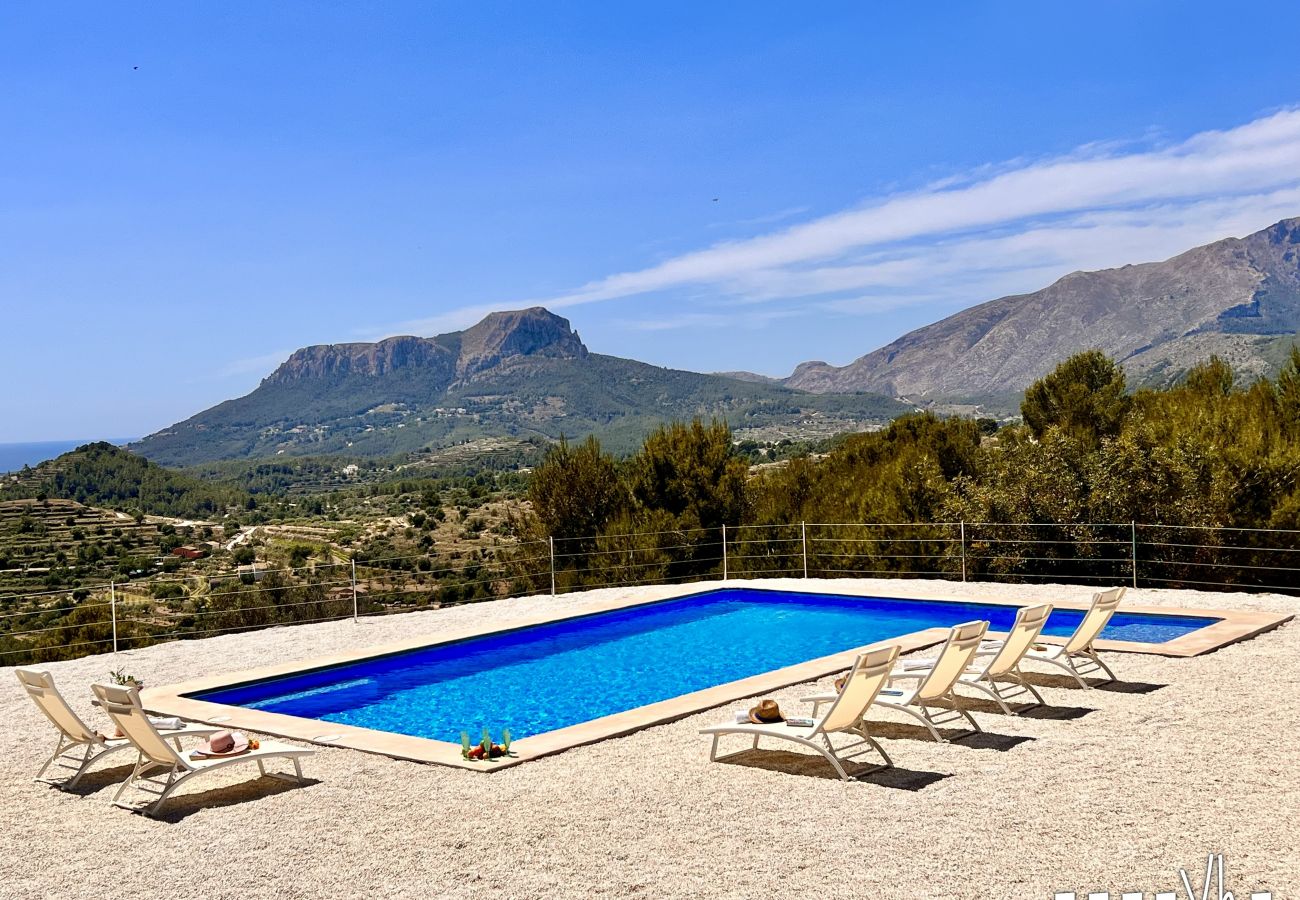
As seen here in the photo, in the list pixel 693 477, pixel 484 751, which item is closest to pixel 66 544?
pixel 693 477

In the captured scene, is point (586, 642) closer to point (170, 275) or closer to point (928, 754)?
point (928, 754)

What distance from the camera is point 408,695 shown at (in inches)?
433

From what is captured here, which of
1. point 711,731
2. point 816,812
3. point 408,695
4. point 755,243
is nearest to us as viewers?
point 816,812

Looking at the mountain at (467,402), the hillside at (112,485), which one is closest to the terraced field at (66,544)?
the hillside at (112,485)

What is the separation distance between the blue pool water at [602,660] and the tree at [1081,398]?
10652mm

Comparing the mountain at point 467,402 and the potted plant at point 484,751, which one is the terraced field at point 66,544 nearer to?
the potted plant at point 484,751

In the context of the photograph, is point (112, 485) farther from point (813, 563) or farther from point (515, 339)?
point (515, 339)

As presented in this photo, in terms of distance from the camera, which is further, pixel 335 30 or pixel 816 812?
pixel 335 30

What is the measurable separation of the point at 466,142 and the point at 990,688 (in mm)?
20200

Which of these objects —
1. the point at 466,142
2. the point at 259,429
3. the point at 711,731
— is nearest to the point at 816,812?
the point at 711,731

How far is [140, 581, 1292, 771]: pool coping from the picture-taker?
25.6ft

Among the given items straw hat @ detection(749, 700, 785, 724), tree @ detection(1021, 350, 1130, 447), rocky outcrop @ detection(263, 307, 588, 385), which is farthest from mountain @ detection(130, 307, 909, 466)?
straw hat @ detection(749, 700, 785, 724)

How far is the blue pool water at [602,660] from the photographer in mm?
10398

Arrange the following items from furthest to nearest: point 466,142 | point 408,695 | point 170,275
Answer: point 170,275, point 466,142, point 408,695
